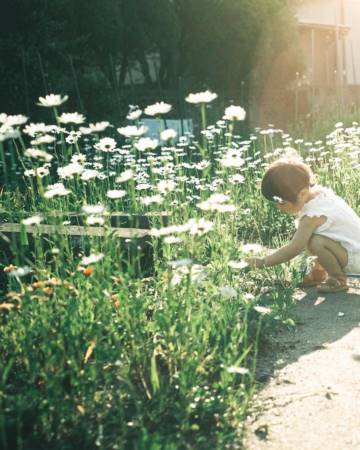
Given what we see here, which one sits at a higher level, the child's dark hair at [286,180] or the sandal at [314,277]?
the child's dark hair at [286,180]

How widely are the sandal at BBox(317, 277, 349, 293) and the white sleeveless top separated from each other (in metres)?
0.21

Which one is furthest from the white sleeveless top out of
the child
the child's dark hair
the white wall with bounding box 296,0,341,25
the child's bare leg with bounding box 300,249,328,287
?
the white wall with bounding box 296,0,341,25

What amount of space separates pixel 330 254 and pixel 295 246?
28 centimetres

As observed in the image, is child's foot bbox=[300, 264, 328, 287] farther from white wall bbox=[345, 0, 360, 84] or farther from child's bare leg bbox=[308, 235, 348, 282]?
white wall bbox=[345, 0, 360, 84]

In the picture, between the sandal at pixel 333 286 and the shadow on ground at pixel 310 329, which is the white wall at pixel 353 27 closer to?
the sandal at pixel 333 286

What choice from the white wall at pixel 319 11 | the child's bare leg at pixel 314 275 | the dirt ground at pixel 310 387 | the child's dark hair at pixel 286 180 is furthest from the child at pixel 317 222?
the white wall at pixel 319 11

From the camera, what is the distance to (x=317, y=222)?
393cm

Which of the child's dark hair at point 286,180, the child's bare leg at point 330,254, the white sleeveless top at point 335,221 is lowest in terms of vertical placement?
the child's bare leg at point 330,254

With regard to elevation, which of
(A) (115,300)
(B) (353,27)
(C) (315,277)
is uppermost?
(B) (353,27)

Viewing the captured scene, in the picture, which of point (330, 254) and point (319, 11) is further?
point (319, 11)

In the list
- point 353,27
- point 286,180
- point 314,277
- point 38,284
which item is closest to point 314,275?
point 314,277

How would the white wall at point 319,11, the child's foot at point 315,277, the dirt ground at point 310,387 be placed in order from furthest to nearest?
the white wall at point 319,11 < the child's foot at point 315,277 < the dirt ground at point 310,387

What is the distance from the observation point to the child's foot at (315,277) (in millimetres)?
4129

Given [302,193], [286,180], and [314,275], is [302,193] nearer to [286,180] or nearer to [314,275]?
[286,180]
